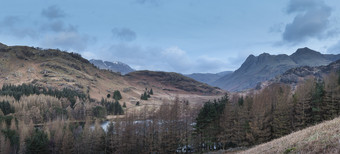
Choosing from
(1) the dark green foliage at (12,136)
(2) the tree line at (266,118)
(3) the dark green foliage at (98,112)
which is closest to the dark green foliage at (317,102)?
(2) the tree line at (266,118)

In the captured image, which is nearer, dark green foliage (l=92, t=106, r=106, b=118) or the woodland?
the woodland

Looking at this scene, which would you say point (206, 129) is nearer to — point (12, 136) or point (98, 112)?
point (12, 136)

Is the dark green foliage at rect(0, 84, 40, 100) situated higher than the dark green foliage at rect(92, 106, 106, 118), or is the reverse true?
the dark green foliage at rect(0, 84, 40, 100)

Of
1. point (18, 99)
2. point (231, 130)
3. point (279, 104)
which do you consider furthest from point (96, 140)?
point (18, 99)

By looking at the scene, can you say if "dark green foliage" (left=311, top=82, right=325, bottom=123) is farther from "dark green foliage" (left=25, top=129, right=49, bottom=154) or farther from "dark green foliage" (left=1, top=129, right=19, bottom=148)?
"dark green foliage" (left=1, top=129, right=19, bottom=148)

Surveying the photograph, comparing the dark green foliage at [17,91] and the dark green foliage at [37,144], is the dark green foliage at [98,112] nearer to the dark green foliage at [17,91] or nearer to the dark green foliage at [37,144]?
the dark green foliage at [17,91]

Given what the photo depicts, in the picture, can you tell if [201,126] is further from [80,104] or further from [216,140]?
[80,104]

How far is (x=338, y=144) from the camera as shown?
14.2m

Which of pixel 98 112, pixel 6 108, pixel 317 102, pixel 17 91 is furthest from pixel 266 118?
pixel 17 91

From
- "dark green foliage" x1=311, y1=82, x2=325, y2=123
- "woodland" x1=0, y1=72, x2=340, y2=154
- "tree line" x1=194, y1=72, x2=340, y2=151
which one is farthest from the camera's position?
"woodland" x1=0, y1=72, x2=340, y2=154

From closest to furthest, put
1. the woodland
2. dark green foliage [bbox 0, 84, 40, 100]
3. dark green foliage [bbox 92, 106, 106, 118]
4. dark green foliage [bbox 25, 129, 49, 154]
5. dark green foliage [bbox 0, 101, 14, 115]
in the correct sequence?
the woodland → dark green foliage [bbox 25, 129, 49, 154] → dark green foliage [bbox 0, 101, 14, 115] → dark green foliage [bbox 0, 84, 40, 100] → dark green foliage [bbox 92, 106, 106, 118]

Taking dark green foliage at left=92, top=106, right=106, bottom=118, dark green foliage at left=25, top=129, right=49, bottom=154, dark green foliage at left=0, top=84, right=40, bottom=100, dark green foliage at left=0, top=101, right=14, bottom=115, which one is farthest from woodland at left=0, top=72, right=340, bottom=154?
dark green foliage at left=0, top=84, right=40, bottom=100

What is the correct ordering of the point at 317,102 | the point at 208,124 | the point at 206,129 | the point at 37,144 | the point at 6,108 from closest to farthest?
1. the point at 317,102
2. the point at 206,129
3. the point at 208,124
4. the point at 37,144
5. the point at 6,108

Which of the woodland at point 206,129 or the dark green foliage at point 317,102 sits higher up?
the dark green foliage at point 317,102
